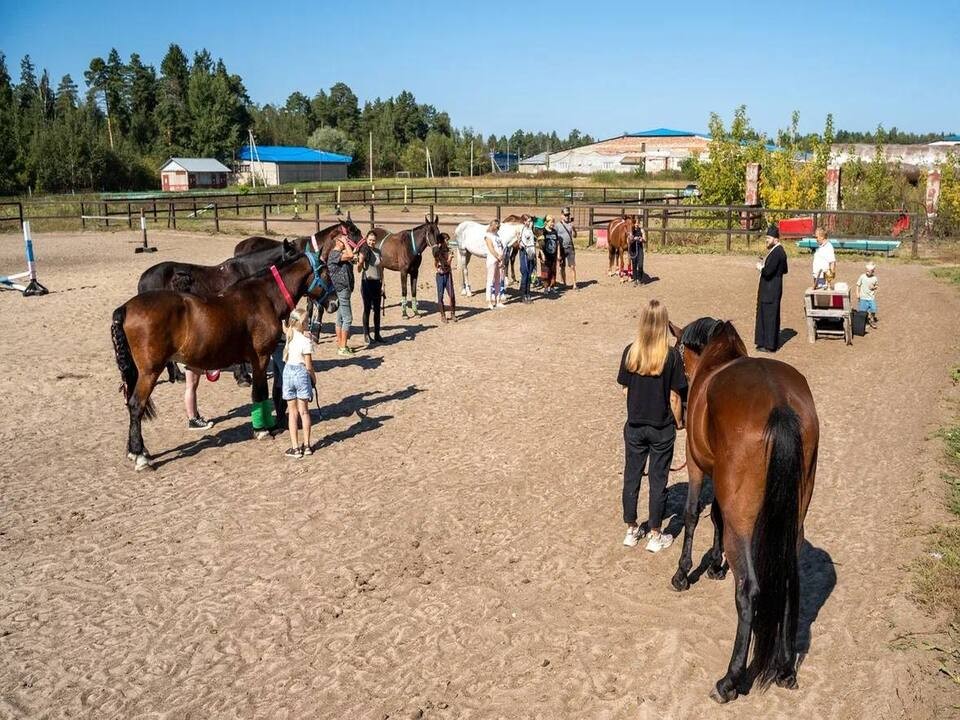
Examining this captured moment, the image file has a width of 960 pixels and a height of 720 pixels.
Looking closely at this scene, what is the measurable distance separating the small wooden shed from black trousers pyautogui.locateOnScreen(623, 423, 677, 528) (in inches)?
2959

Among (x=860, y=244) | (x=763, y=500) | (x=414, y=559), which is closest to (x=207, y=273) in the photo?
(x=414, y=559)

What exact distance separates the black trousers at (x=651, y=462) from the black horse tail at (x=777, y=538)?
4.98 ft

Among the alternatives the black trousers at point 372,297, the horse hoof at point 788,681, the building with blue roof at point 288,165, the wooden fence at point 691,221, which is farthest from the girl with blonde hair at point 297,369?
the building with blue roof at point 288,165

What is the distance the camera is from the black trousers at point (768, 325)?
1225 cm

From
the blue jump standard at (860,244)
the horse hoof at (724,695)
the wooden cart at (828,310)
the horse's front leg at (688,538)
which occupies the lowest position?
the horse hoof at (724,695)

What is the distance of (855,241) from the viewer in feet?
78.3

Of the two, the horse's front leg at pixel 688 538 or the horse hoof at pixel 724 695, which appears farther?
the horse's front leg at pixel 688 538

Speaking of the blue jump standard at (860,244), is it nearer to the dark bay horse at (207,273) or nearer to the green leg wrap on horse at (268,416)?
the dark bay horse at (207,273)

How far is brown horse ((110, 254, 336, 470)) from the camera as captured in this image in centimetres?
778

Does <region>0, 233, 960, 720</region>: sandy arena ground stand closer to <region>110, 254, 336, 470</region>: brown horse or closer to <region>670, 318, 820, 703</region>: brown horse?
<region>670, 318, 820, 703</region>: brown horse

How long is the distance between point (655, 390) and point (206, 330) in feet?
15.3

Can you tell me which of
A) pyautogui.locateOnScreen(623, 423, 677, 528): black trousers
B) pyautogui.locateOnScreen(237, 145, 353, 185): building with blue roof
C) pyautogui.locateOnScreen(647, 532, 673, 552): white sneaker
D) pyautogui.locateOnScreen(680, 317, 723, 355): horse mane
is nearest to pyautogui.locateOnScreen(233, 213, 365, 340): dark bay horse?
pyautogui.locateOnScreen(623, 423, 677, 528): black trousers

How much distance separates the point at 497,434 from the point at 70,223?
104 ft

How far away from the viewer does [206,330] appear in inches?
317
